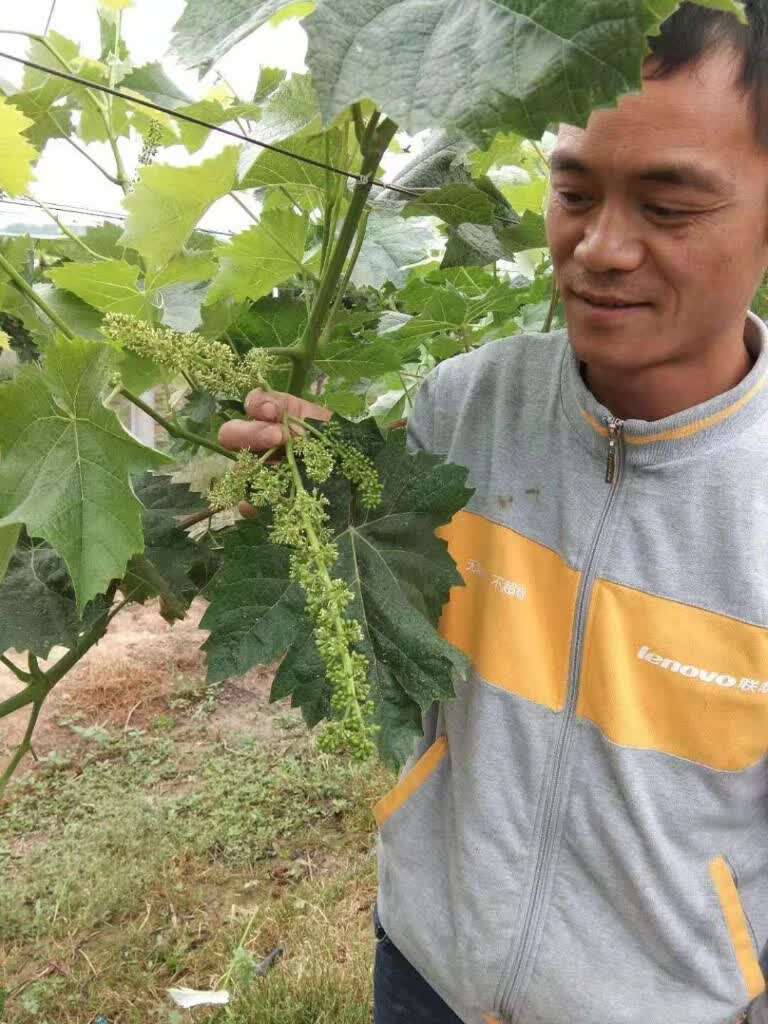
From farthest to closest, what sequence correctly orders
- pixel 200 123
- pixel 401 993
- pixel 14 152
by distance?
pixel 401 993 < pixel 14 152 < pixel 200 123

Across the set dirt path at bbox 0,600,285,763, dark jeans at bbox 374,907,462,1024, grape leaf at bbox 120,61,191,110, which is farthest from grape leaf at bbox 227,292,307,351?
dirt path at bbox 0,600,285,763

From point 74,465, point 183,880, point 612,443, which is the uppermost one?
point 612,443

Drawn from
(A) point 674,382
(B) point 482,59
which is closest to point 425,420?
(A) point 674,382

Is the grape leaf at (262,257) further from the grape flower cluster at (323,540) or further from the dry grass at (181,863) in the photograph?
the dry grass at (181,863)

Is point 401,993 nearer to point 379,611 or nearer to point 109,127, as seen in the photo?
point 379,611

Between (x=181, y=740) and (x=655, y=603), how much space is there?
10.4ft

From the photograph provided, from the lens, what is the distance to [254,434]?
0.84 meters

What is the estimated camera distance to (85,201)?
10.6 ft

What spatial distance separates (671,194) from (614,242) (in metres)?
0.06

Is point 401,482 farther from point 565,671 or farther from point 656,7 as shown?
point 656,7

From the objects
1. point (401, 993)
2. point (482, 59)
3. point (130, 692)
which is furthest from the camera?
point (130, 692)

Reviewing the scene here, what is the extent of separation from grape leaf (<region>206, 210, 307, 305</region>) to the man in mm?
270

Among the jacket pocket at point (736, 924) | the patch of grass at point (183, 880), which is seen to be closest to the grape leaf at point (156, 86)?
the jacket pocket at point (736, 924)

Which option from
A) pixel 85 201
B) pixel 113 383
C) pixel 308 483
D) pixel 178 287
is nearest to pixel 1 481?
pixel 113 383
